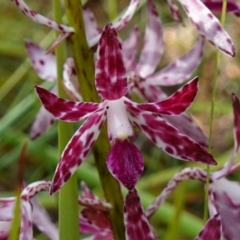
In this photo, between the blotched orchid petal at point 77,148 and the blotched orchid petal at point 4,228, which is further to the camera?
the blotched orchid petal at point 4,228

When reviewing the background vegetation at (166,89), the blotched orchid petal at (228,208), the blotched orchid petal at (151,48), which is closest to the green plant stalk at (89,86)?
the blotched orchid petal at (228,208)

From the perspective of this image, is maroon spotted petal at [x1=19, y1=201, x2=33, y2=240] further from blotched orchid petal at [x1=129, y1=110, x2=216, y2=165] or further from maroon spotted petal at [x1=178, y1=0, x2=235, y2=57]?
maroon spotted petal at [x1=178, y1=0, x2=235, y2=57]

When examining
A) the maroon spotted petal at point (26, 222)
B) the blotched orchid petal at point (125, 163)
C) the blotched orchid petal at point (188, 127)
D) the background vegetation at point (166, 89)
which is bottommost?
the background vegetation at point (166, 89)

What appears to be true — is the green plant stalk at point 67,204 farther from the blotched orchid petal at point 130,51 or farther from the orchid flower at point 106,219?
the blotched orchid petal at point 130,51

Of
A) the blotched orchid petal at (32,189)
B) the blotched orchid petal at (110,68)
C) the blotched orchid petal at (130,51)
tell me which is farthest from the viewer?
the blotched orchid petal at (130,51)

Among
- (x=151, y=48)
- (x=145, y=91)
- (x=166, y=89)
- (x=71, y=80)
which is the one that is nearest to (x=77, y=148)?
(x=71, y=80)

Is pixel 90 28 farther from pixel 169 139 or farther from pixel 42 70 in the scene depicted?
pixel 169 139
